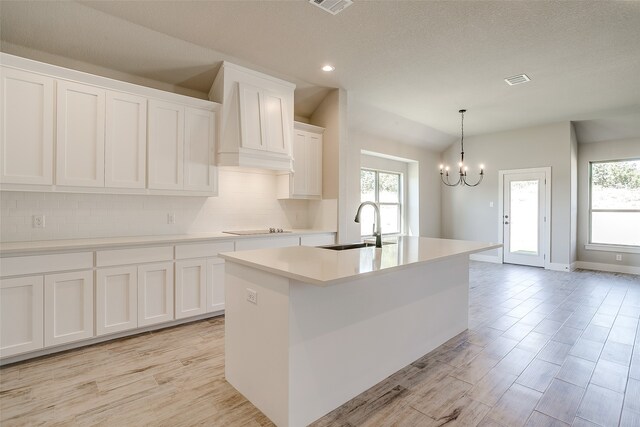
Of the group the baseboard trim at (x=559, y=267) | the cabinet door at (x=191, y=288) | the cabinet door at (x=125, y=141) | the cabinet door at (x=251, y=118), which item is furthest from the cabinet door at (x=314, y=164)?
the baseboard trim at (x=559, y=267)

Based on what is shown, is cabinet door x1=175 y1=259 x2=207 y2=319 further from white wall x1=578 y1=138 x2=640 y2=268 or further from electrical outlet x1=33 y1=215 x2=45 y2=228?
white wall x1=578 y1=138 x2=640 y2=268

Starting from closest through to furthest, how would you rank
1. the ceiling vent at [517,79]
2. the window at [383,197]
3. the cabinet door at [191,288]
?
the cabinet door at [191,288]
the ceiling vent at [517,79]
the window at [383,197]

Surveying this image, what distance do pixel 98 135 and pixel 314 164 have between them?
8.89 ft

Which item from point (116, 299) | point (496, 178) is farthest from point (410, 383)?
point (496, 178)

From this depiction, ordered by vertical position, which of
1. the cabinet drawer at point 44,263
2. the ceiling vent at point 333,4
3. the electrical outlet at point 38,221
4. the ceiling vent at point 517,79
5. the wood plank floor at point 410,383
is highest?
the ceiling vent at point 517,79

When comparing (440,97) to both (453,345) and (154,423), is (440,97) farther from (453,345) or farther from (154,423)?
(154,423)

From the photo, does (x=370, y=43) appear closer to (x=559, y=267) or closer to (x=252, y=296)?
(x=252, y=296)

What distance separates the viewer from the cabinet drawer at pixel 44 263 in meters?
2.43

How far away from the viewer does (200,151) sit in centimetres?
368

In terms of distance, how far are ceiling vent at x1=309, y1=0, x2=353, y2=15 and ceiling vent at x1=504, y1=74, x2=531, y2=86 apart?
9.00 feet

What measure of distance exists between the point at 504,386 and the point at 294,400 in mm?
1514

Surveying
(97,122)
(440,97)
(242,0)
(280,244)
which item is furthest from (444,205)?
(97,122)

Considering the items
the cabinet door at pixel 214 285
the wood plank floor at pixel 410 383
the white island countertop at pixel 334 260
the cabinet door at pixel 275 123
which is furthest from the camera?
the cabinet door at pixel 275 123

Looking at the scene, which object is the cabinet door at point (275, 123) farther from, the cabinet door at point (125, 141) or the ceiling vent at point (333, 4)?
the ceiling vent at point (333, 4)
